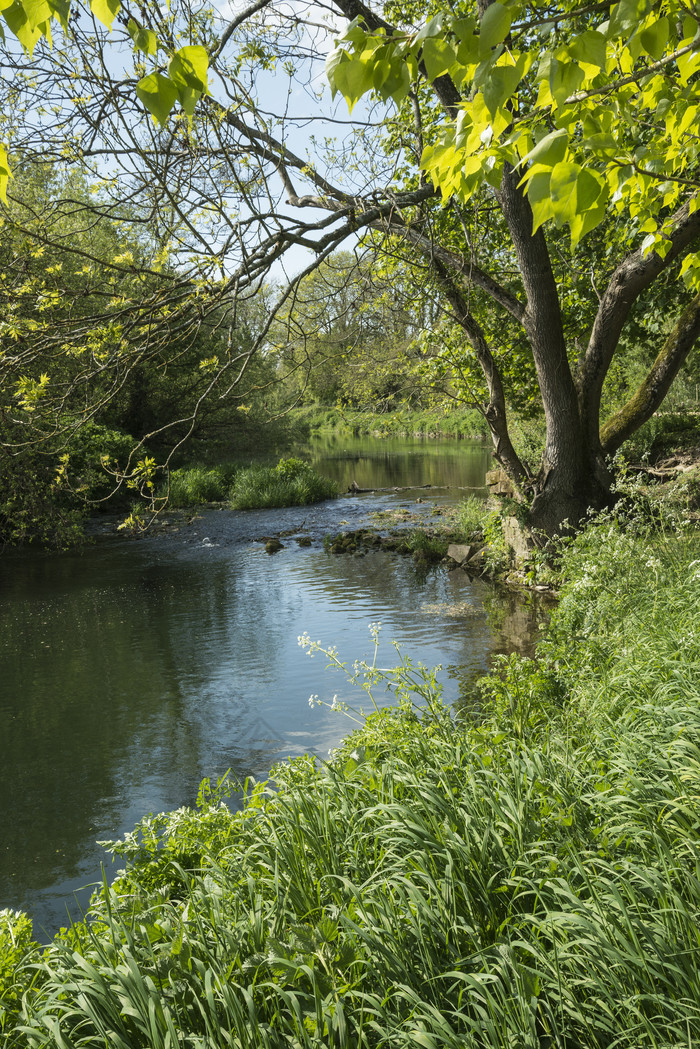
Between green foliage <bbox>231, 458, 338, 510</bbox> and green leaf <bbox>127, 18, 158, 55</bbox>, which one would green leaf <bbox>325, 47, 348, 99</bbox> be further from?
green foliage <bbox>231, 458, 338, 510</bbox>

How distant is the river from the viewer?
5.98 metres

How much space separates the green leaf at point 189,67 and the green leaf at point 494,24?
2.83ft

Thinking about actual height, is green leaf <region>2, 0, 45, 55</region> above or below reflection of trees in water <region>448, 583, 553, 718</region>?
above

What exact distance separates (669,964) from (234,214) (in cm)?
595

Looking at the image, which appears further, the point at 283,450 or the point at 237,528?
the point at 283,450

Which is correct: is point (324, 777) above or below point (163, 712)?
above

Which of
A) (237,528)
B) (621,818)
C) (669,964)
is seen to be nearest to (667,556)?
(621,818)

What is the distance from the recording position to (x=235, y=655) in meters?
9.81

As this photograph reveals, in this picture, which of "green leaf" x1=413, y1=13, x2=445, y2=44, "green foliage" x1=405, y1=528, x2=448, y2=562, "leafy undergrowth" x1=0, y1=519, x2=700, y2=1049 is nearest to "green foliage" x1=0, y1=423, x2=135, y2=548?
"green foliage" x1=405, y1=528, x2=448, y2=562

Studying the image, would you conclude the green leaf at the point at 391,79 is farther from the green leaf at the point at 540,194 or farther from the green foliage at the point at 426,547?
the green foliage at the point at 426,547

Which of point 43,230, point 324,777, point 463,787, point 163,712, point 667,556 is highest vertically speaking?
point 43,230

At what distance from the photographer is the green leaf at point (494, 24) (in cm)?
213

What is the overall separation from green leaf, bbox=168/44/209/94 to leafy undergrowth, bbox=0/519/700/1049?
2.83 meters

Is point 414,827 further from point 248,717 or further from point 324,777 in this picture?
point 248,717
